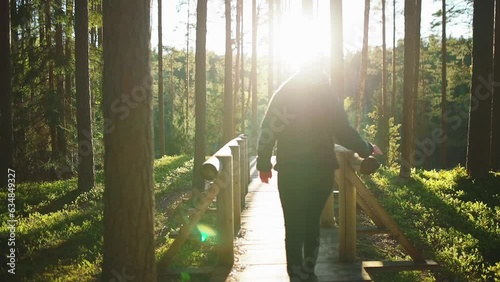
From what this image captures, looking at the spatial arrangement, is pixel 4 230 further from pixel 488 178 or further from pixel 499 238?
pixel 488 178

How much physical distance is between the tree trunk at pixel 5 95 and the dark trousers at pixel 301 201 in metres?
12.8

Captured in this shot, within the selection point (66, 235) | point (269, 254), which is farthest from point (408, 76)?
point (66, 235)

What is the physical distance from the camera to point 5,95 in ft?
45.9

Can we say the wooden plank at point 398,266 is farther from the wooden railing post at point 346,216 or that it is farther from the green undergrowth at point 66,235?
the green undergrowth at point 66,235

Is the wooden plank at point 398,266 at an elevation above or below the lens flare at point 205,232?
above

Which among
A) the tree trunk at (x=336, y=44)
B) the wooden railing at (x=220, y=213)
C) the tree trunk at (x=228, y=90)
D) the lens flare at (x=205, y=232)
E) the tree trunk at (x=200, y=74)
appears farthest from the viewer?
the tree trunk at (x=228, y=90)

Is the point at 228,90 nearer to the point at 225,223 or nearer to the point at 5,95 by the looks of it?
the point at 5,95

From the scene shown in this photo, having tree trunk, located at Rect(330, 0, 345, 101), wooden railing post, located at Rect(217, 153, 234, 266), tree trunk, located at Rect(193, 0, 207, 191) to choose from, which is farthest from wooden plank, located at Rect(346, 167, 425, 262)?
tree trunk, located at Rect(330, 0, 345, 101)

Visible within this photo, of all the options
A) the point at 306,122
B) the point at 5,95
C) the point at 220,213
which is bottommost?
the point at 220,213

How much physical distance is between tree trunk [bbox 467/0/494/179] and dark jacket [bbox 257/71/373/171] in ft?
34.8

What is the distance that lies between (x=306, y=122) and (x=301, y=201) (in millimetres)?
768

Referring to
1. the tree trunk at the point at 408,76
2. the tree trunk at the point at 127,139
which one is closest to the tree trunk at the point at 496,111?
the tree trunk at the point at 408,76

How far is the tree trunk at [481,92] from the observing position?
496 inches

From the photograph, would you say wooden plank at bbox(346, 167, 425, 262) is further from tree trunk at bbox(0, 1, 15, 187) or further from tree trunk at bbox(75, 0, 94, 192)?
tree trunk at bbox(0, 1, 15, 187)
